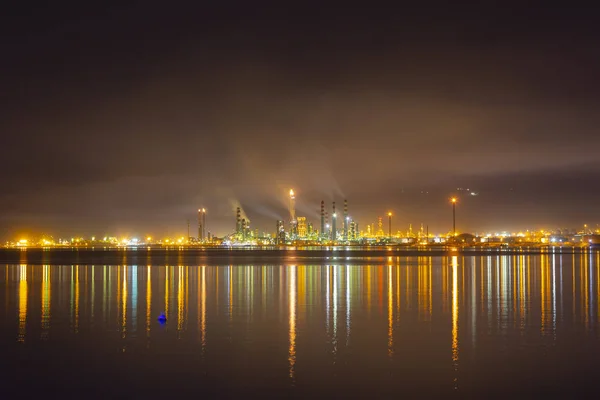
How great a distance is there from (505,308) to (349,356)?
13105 millimetres

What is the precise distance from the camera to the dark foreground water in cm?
1697

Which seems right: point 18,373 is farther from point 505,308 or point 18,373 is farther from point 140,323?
point 505,308

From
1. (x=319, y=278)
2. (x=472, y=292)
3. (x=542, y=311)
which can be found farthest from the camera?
(x=319, y=278)

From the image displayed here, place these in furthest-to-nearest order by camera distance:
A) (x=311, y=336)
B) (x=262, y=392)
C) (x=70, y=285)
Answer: (x=70, y=285) < (x=311, y=336) < (x=262, y=392)

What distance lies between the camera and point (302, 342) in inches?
884

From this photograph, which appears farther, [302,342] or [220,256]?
[220,256]

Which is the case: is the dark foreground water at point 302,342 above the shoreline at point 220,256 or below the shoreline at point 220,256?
below

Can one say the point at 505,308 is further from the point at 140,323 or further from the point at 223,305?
the point at 140,323

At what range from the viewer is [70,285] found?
146 feet

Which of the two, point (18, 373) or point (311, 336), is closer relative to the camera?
point (18, 373)

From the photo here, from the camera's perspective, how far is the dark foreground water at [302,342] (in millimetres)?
16969

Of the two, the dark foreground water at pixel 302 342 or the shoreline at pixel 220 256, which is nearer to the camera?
the dark foreground water at pixel 302 342

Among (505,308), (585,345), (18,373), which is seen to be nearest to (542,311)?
(505,308)

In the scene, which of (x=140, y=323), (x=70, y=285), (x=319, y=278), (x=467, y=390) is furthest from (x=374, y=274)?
(x=467, y=390)
